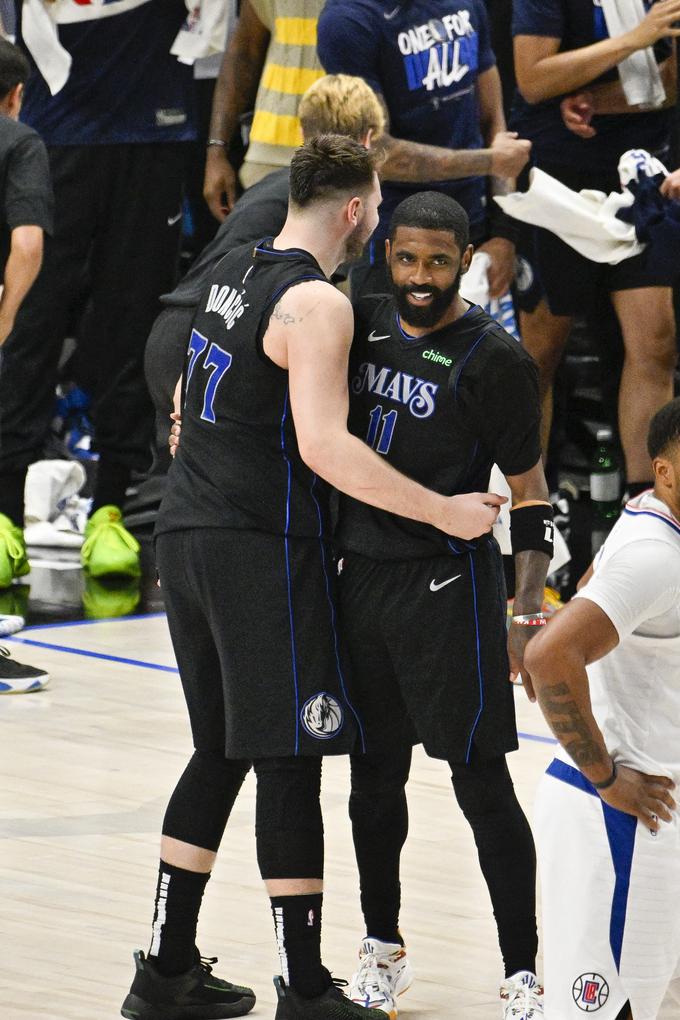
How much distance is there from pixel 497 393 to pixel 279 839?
91cm

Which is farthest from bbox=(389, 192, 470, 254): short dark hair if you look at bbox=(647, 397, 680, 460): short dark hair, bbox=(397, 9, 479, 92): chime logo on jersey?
bbox=(397, 9, 479, 92): chime logo on jersey

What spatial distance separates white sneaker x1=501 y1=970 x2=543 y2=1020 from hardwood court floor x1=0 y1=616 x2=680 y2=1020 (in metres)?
0.10

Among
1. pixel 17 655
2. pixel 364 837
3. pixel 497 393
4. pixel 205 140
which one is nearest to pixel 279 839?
pixel 364 837

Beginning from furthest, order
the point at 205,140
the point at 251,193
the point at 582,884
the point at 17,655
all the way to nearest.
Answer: the point at 205,140, the point at 17,655, the point at 251,193, the point at 582,884

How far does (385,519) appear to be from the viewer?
362cm

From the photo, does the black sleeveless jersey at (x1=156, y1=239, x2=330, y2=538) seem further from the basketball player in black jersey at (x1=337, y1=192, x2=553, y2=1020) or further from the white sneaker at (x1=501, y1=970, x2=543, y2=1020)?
the white sneaker at (x1=501, y1=970, x2=543, y2=1020)

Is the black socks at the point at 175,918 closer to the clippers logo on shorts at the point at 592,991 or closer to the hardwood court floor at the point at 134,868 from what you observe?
the hardwood court floor at the point at 134,868

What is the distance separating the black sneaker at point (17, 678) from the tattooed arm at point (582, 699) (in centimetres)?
325

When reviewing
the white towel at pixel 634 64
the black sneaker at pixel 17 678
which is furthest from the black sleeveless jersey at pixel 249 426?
the white towel at pixel 634 64

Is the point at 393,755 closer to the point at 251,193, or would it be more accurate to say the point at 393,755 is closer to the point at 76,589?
the point at 251,193

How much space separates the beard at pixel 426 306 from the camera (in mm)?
3652

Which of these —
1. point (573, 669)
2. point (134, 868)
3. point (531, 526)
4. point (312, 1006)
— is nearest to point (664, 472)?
point (573, 669)

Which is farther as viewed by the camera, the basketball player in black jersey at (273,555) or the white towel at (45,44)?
the white towel at (45,44)

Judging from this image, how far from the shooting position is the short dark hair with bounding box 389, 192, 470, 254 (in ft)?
12.3
